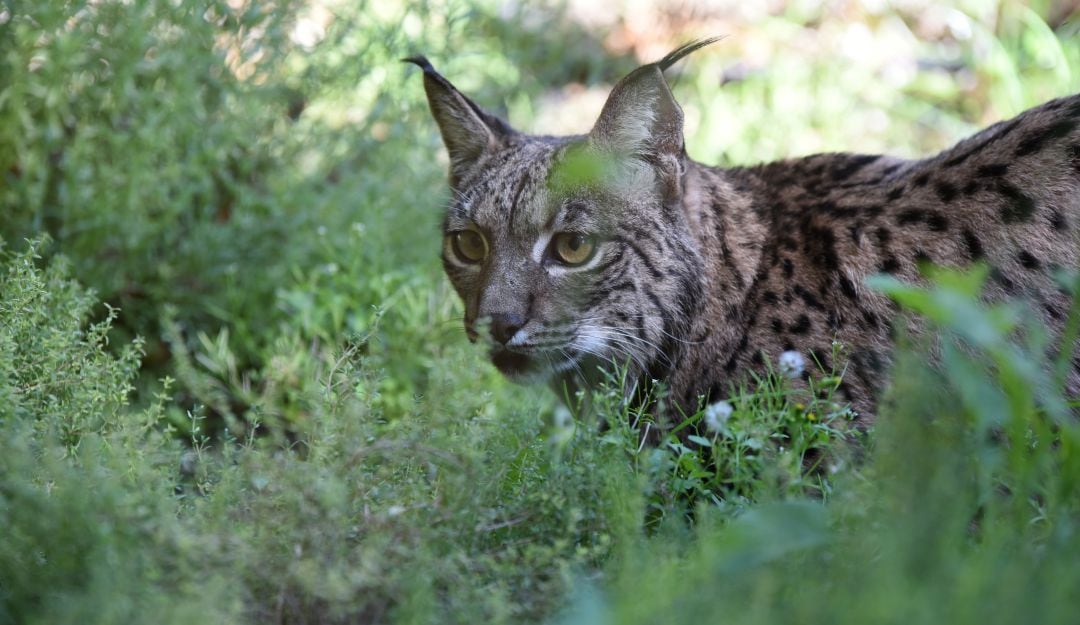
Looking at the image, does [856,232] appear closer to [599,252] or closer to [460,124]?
[599,252]

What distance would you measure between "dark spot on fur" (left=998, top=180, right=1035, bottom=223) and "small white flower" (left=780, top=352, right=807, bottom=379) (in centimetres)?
87

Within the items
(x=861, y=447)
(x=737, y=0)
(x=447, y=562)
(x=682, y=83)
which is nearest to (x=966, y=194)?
(x=861, y=447)

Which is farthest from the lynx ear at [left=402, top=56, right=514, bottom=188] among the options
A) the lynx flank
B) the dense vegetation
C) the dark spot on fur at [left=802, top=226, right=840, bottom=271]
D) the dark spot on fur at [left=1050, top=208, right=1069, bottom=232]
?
the dark spot on fur at [left=1050, top=208, right=1069, bottom=232]

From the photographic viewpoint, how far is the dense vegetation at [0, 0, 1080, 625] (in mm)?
2432

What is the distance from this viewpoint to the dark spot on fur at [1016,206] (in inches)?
148

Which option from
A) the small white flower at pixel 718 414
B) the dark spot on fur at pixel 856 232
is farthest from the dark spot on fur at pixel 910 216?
the small white flower at pixel 718 414

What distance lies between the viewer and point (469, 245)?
437cm

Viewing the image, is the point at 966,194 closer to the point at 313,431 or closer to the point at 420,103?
the point at 313,431

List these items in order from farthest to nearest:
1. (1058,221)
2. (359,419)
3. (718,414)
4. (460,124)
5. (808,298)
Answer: (460,124), (808,298), (1058,221), (718,414), (359,419)

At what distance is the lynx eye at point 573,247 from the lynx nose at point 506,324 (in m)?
0.31

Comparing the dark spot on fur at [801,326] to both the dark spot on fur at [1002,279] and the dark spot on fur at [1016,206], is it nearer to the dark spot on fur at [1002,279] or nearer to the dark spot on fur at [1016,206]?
the dark spot on fur at [1002,279]

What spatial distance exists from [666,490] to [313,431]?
1.04 m

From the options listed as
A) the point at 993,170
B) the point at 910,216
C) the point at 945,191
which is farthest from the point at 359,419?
the point at 993,170

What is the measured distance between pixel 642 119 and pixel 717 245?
1.75ft
